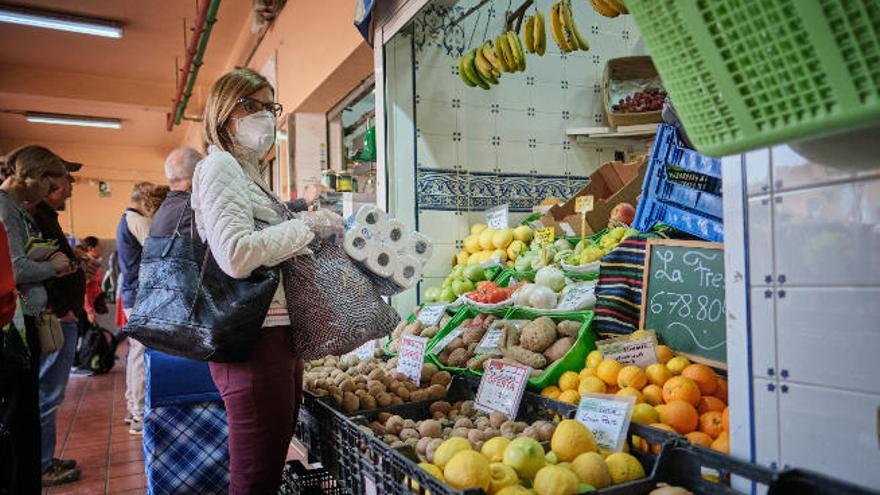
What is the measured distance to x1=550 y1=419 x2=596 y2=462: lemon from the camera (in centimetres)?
155

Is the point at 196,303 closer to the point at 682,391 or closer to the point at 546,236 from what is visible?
the point at 682,391

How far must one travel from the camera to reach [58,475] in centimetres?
363

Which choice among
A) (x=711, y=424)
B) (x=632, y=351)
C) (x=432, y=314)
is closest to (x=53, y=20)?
(x=432, y=314)

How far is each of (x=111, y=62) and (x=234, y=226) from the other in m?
10.2

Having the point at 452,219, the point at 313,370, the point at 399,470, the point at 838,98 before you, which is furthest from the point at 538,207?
the point at 838,98

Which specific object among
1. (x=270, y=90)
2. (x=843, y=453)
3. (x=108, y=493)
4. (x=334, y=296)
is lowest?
(x=108, y=493)

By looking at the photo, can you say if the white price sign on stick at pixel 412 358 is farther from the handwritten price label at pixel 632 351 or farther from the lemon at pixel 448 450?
the lemon at pixel 448 450

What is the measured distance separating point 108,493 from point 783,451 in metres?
3.58

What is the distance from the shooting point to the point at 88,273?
11.2 feet

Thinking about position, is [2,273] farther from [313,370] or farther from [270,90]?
[313,370]

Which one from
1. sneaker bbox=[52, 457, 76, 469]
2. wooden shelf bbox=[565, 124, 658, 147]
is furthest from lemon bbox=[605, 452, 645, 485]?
sneaker bbox=[52, 457, 76, 469]

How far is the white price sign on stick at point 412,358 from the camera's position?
2.50 metres

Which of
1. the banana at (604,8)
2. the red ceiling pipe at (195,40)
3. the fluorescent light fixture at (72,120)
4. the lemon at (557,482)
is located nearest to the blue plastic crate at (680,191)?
the banana at (604,8)

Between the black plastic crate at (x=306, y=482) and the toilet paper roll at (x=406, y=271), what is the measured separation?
2.78 feet
